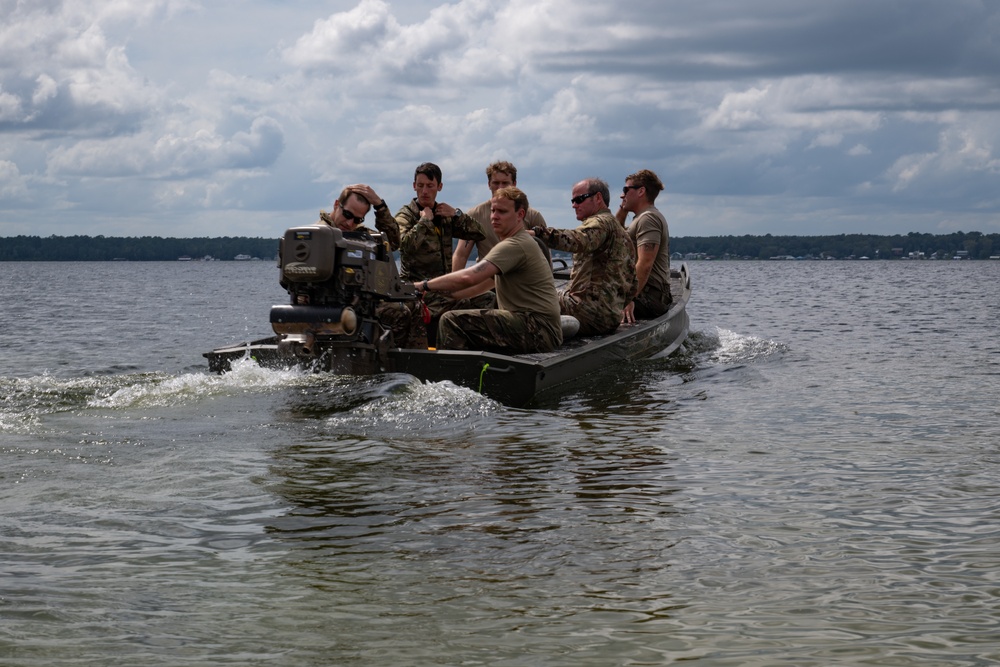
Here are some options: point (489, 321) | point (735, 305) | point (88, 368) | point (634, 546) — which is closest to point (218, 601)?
point (634, 546)

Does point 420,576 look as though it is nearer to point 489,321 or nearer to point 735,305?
point 489,321

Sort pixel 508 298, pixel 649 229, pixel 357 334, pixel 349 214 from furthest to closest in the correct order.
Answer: pixel 649 229
pixel 508 298
pixel 349 214
pixel 357 334

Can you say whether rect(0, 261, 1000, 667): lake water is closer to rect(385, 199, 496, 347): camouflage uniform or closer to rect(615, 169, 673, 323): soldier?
rect(385, 199, 496, 347): camouflage uniform

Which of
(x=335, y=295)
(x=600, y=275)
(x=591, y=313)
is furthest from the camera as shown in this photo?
(x=591, y=313)

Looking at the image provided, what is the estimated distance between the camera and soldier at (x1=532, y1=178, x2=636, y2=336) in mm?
11359

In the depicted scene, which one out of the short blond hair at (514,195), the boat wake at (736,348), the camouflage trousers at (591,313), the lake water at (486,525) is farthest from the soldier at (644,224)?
the short blond hair at (514,195)

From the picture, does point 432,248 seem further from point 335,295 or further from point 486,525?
point 486,525

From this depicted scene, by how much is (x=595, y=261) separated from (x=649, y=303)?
294 cm

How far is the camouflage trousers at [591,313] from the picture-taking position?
39.5 feet

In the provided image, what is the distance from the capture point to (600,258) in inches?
463

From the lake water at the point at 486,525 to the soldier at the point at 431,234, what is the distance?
1.62m

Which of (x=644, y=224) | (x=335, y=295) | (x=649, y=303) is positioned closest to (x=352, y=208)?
(x=335, y=295)

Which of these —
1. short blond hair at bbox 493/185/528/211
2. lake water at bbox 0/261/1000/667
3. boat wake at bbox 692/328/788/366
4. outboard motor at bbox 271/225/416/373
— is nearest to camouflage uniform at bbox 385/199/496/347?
outboard motor at bbox 271/225/416/373

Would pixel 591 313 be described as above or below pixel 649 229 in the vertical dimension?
below
